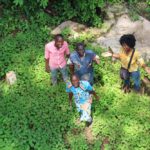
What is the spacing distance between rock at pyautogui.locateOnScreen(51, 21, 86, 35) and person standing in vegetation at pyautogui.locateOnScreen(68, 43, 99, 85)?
2.59m

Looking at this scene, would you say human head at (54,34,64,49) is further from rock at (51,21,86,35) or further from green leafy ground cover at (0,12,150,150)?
rock at (51,21,86,35)

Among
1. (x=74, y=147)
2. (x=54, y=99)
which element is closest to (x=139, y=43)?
(x=54, y=99)

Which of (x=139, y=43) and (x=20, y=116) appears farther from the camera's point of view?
(x=139, y=43)

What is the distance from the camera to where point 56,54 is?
8.66 meters

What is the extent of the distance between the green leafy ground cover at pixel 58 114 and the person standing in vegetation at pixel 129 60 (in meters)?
0.44

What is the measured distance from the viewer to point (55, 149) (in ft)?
26.6

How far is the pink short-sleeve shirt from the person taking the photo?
337 inches

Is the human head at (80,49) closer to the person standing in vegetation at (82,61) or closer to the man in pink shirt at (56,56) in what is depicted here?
the person standing in vegetation at (82,61)

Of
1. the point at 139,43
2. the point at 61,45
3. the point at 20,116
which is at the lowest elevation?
the point at 20,116

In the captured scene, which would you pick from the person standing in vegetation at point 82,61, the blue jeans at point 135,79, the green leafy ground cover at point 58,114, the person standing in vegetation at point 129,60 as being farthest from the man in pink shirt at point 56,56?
the blue jeans at point 135,79

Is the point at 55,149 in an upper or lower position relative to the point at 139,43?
lower

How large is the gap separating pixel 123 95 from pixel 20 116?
2280mm

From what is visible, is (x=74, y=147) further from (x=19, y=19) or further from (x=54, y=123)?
(x=19, y=19)

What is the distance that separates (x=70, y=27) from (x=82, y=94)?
3.43 meters
